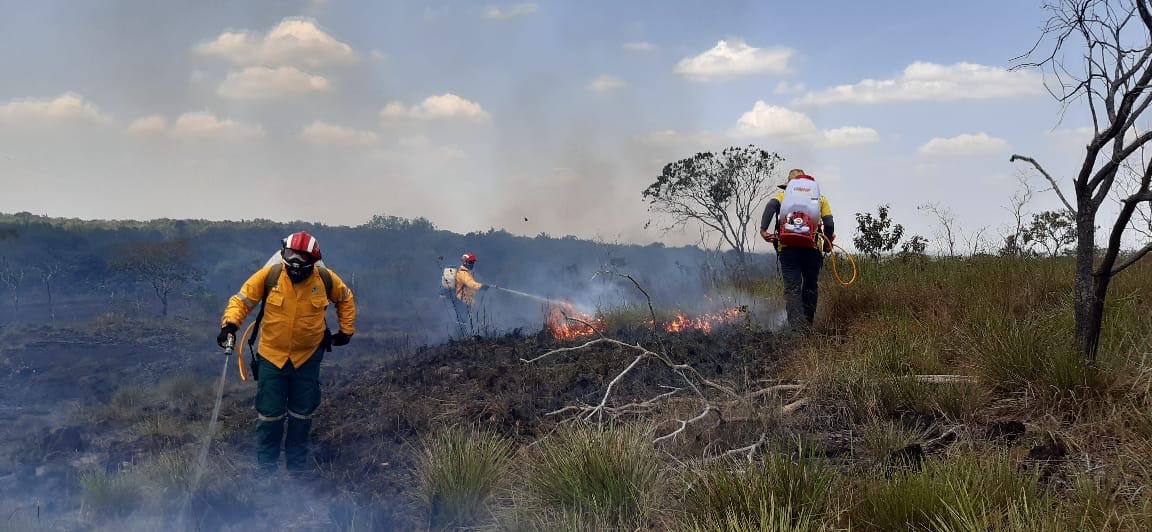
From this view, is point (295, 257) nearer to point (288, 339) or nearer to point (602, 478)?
point (288, 339)

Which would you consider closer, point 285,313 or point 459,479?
point 459,479

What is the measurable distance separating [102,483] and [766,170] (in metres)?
15.3

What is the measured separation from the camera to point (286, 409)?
6070 mm

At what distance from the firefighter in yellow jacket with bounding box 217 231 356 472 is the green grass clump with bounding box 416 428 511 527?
174cm

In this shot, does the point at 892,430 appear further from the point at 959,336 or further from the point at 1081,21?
the point at 1081,21

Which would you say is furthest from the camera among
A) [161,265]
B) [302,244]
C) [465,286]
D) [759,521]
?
[161,265]

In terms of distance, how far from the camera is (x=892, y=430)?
4273mm

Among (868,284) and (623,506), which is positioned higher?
(868,284)

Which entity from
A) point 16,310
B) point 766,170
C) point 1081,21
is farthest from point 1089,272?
point 16,310

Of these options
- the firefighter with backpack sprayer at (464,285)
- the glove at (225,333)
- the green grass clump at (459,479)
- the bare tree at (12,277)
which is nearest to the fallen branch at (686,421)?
the green grass clump at (459,479)

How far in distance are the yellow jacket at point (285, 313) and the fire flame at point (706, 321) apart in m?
5.24

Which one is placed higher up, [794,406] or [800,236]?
[800,236]

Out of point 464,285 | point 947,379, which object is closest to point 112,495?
point 947,379

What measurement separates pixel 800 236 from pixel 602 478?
519 centimetres
